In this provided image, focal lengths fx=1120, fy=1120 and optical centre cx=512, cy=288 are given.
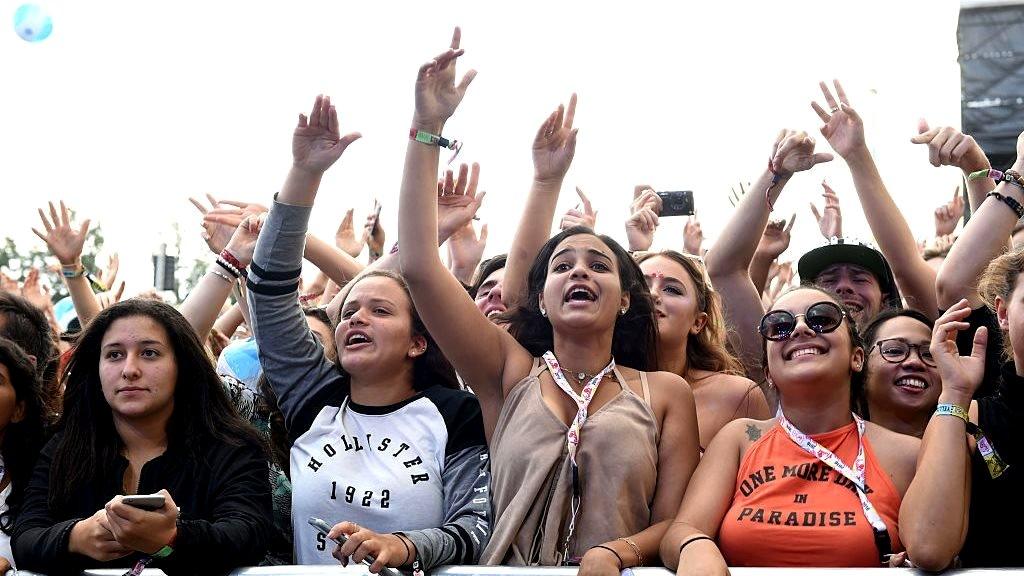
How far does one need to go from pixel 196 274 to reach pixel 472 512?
47876 millimetres

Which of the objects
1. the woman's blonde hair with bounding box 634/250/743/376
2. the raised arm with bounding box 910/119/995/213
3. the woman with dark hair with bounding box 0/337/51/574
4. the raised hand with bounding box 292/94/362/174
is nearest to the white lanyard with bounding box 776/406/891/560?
the woman's blonde hair with bounding box 634/250/743/376

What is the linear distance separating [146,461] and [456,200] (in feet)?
5.92

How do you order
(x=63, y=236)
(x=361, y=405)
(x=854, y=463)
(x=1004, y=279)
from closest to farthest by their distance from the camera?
(x=854, y=463)
(x=1004, y=279)
(x=361, y=405)
(x=63, y=236)

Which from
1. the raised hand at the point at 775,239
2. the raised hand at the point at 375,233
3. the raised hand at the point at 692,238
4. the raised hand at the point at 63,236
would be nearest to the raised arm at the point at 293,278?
the raised hand at the point at 63,236

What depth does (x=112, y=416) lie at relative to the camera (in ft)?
10.3

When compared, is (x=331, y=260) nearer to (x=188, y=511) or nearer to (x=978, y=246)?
(x=188, y=511)

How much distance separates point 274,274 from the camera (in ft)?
11.0

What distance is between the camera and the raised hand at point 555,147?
3.82 meters

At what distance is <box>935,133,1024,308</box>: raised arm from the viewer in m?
3.34

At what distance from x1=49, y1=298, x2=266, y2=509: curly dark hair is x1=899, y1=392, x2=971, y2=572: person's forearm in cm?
171

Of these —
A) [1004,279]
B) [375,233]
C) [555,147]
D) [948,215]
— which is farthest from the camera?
[375,233]

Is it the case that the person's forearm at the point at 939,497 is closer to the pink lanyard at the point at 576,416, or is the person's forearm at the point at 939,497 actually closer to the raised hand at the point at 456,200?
the pink lanyard at the point at 576,416

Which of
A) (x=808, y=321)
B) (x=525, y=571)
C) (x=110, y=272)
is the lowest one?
(x=525, y=571)

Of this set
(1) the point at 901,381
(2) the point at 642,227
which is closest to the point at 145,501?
(1) the point at 901,381
